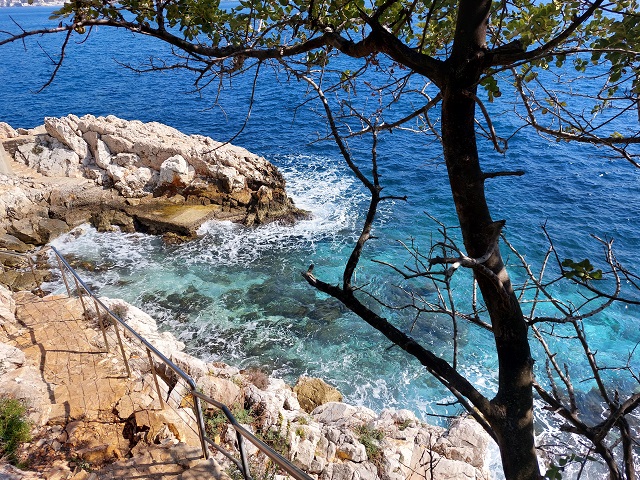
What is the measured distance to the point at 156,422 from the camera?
5422 mm

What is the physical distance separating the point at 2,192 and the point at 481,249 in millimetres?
20956

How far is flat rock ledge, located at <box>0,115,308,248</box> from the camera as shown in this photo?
18891 millimetres

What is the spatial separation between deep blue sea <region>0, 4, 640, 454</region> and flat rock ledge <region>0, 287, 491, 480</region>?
7.57ft

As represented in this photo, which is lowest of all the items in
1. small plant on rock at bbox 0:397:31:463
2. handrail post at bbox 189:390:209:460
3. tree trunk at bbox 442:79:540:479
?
small plant on rock at bbox 0:397:31:463

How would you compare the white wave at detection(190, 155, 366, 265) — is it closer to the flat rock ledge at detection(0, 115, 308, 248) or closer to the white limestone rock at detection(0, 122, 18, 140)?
the flat rock ledge at detection(0, 115, 308, 248)

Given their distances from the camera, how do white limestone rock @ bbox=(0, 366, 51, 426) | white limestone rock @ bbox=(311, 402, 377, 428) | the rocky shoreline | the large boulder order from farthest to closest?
the large boulder, white limestone rock @ bbox=(311, 402, 377, 428), white limestone rock @ bbox=(0, 366, 51, 426), the rocky shoreline

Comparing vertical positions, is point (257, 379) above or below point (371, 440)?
below

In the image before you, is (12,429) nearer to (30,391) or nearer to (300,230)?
(30,391)

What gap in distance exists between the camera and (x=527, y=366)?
2963mm

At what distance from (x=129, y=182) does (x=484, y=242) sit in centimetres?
1967

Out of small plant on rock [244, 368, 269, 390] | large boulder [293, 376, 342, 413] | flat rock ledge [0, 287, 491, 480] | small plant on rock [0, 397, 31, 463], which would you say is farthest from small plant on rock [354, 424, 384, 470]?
small plant on rock [0, 397, 31, 463]

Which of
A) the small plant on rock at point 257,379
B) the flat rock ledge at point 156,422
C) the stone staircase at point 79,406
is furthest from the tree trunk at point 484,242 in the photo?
the small plant on rock at point 257,379

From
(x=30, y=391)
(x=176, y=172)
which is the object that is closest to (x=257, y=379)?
(x=30, y=391)

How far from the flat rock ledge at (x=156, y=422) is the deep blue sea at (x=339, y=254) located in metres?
2.31
